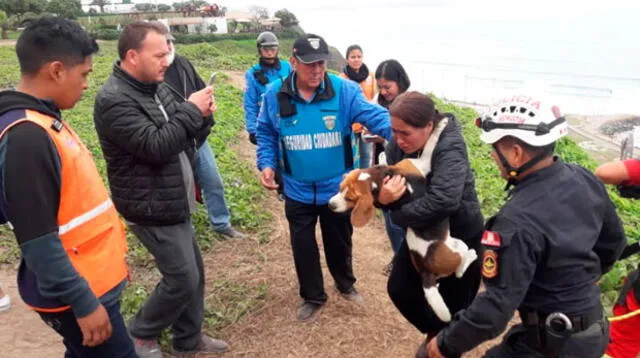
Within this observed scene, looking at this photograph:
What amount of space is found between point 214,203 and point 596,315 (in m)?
4.05

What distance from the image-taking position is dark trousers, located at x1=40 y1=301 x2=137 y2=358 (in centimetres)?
225

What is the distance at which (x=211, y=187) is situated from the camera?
5387mm

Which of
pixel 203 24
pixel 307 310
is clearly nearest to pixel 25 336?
pixel 307 310

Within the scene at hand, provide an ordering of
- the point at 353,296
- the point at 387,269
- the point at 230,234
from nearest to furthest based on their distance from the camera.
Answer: the point at 353,296 → the point at 387,269 → the point at 230,234

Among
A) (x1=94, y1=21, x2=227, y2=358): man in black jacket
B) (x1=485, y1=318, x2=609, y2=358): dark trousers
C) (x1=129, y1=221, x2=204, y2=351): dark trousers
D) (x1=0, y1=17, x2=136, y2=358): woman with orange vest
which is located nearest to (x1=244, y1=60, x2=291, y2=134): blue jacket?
(x1=94, y1=21, x2=227, y2=358): man in black jacket

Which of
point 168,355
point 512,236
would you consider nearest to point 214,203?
point 168,355

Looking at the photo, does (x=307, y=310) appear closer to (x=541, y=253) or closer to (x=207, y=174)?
(x=207, y=174)

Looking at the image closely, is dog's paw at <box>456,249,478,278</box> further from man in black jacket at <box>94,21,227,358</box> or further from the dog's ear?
man in black jacket at <box>94,21,227,358</box>

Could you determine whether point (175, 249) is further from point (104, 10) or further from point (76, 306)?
point (104, 10)

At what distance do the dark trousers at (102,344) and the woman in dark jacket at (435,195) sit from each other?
1514mm

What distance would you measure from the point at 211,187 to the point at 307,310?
6.52ft

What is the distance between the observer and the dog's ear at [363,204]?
2.82 metres

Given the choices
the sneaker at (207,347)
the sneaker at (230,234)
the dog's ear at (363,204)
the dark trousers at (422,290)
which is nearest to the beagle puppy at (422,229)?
the dog's ear at (363,204)

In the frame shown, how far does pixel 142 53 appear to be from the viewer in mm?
2820
